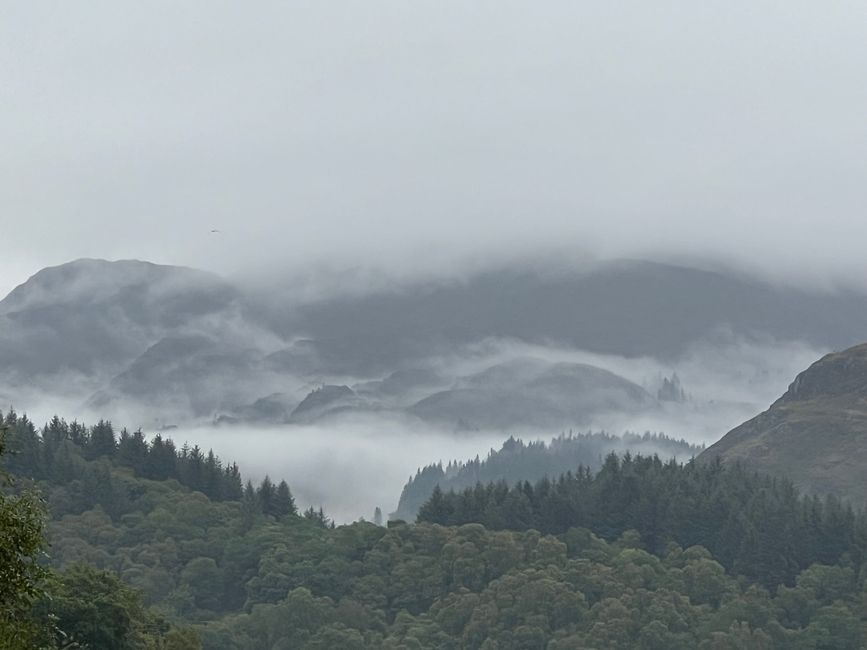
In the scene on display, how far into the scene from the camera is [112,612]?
520 feet

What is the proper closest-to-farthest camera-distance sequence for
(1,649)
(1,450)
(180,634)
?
(1,649) → (1,450) → (180,634)

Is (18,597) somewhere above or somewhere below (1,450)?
below

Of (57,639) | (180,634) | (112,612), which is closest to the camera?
(57,639)

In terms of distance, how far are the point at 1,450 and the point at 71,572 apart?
10309cm

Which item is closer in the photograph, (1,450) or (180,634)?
(1,450)

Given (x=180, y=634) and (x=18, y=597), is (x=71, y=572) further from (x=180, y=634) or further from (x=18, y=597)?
(x=18, y=597)

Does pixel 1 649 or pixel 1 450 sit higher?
pixel 1 450

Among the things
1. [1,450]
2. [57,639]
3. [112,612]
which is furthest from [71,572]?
[1,450]

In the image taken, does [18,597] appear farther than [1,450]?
No

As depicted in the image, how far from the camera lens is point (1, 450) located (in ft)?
206

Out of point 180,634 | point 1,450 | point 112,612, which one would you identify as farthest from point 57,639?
point 1,450

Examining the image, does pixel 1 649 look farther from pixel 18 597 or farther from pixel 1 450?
pixel 1 450

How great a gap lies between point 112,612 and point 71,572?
691 centimetres

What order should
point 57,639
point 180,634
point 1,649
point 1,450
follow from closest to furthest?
→ point 1,649, point 1,450, point 57,639, point 180,634
